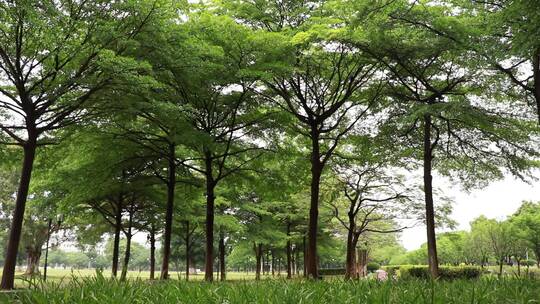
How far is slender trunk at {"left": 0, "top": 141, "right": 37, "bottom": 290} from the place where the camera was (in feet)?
41.0

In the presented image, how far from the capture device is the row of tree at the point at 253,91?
12.4 metres

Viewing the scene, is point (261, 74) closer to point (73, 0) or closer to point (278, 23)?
point (278, 23)

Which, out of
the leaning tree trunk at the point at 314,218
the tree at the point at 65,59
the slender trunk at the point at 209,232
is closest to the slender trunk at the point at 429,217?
the leaning tree trunk at the point at 314,218

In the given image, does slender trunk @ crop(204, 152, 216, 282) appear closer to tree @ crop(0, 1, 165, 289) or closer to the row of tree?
the row of tree

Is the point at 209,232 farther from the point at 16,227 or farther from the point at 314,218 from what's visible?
the point at 16,227

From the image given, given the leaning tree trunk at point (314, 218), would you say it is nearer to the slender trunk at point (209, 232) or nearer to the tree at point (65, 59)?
the slender trunk at point (209, 232)

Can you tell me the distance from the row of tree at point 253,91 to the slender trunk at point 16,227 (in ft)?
0.12

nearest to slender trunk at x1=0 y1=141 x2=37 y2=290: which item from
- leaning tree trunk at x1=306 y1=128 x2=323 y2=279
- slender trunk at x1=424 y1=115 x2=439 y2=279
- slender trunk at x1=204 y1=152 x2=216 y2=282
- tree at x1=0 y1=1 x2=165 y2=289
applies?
tree at x1=0 y1=1 x2=165 y2=289

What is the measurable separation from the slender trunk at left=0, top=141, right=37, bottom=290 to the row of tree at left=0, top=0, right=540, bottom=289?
0.04m

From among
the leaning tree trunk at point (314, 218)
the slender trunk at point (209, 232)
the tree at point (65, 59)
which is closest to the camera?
the tree at point (65, 59)

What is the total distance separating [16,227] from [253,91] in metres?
9.98

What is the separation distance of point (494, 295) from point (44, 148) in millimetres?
15831

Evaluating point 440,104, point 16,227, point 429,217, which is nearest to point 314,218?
point 429,217

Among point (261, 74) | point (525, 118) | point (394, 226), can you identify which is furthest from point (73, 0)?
point (394, 226)
